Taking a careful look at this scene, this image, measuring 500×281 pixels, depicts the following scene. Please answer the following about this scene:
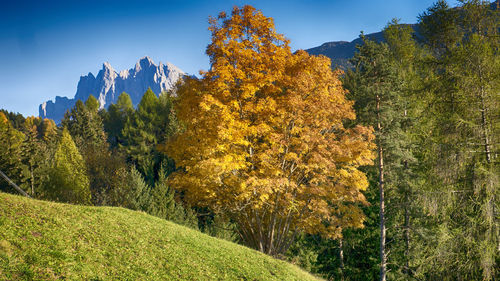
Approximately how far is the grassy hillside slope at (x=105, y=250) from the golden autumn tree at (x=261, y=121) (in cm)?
242

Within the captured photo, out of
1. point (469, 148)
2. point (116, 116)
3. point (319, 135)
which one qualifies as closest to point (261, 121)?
point (319, 135)

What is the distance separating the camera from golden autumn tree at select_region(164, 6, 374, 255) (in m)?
10.7

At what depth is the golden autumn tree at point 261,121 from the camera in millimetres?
10711

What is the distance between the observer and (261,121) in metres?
11.3

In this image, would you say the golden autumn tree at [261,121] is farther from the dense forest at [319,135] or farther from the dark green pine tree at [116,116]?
the dark green pine tree at [116,116]

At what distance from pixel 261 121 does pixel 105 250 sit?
6.90 metres

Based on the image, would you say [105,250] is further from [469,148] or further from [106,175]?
[106,175]

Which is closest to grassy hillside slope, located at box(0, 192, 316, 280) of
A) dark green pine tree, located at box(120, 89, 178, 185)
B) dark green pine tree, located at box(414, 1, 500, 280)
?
dark green pine tree, located at box(414, 1, 500, 280)

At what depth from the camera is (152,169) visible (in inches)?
1657

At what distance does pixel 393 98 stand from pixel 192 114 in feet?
38.3

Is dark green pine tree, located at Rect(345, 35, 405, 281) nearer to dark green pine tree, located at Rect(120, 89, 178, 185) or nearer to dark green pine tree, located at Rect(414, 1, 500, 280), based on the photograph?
dark green pine tree, located at Rect(414, 1, 500, 280)

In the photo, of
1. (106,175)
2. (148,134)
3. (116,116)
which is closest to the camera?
(106,175)

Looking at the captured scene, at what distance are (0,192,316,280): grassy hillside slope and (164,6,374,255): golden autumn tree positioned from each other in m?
2.42

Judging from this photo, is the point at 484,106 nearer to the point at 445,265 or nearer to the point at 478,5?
the point at 478,5
